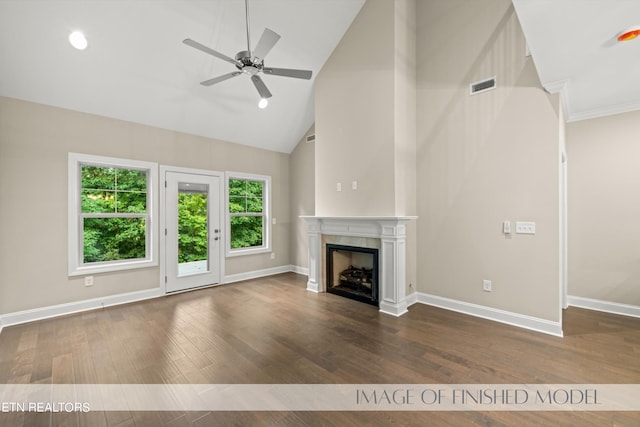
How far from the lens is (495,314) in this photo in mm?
3375

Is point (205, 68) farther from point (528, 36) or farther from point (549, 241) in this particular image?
point (549, 241)

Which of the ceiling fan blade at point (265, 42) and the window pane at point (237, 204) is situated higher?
the ceiling fan blade at point (265, 42)

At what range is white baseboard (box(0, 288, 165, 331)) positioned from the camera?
11.0 ft

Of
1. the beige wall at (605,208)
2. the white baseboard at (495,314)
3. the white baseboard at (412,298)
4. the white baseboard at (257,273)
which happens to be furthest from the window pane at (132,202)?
the beige wall at (605,208)

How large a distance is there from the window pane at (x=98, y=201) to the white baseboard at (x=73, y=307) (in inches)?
52.4

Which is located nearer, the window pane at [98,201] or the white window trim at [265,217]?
the window pane at [98,201]

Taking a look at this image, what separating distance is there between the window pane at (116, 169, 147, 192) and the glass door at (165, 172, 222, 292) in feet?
1.16

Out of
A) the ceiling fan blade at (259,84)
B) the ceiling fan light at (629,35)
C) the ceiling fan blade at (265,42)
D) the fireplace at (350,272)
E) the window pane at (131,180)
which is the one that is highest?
the ceiling fan blade at (265,42)

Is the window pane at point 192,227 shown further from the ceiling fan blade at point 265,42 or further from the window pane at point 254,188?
the ceiling fan blade at point 265,42

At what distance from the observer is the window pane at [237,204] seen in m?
5.55

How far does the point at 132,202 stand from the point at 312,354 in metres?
3.81

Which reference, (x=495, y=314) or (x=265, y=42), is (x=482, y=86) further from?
(x=495, y=314)

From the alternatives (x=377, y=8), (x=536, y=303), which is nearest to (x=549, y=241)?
(x=536, y=303)

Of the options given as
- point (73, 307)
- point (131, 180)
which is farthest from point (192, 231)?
point (73, 307)
